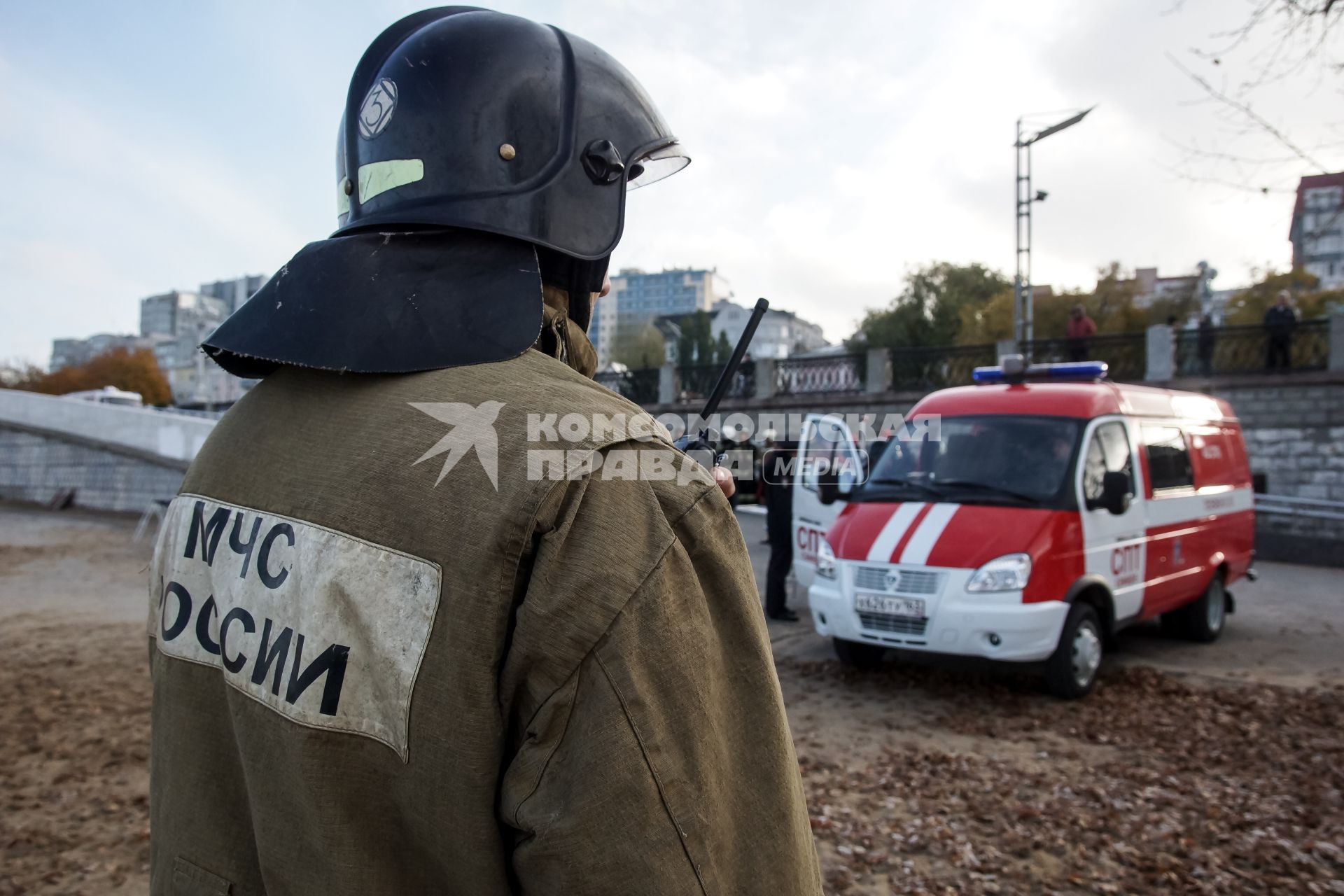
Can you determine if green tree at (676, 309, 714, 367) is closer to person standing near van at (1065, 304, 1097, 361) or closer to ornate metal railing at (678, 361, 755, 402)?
ornate metal railing at (678, 361, 755, 402)

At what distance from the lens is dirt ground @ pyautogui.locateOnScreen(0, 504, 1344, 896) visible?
383 cm

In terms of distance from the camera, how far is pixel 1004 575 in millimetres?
6219

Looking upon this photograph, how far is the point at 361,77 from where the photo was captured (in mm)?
1613

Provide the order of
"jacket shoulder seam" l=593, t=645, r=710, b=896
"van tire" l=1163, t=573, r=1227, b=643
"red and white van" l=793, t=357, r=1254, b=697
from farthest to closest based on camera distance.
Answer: "van tire" l=1163, t=573, r=1227, b=643, "red and white van" l=793, t=357, r=1254, b=697, "jacket shoulder seam" l=593, t=645, r=710, b=896

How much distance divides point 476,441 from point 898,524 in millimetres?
6034

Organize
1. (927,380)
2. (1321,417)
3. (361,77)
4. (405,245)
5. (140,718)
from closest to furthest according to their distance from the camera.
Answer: (405,245), (361,77), (140,718), (1321,417), (927,380)

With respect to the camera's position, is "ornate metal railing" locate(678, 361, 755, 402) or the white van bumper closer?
the white van bumper

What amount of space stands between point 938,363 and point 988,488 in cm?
1737

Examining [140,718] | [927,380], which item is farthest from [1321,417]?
[140,718]

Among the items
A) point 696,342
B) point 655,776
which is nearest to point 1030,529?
point 655,776

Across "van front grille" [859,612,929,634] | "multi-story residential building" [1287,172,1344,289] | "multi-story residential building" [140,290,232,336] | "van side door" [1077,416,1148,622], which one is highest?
"multi-story residential building" [140,290,232,336]

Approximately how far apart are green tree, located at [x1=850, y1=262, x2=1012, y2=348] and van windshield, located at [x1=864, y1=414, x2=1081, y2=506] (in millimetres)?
39272

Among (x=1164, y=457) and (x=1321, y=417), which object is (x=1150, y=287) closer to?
(x=1321, y=417)

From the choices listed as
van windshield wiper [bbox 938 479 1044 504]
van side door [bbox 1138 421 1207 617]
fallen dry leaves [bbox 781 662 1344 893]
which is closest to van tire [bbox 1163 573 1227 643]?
van side door [bbox 1138 421 1207 617]
